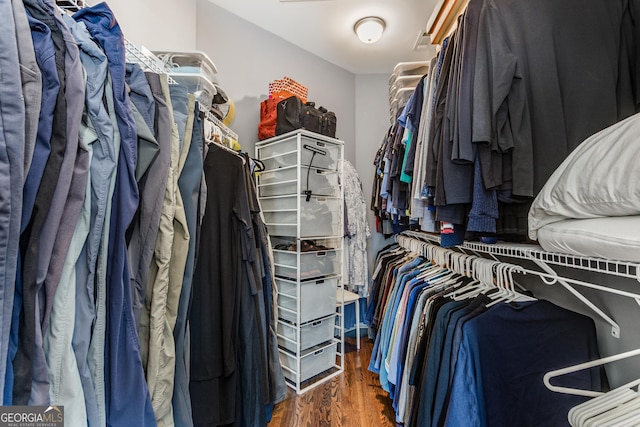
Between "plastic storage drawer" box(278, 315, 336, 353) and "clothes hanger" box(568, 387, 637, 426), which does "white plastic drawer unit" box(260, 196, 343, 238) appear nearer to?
"plastic storage drawer" box(278, 315, 336, 353)

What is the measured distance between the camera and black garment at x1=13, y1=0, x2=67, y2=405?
46 centimetres

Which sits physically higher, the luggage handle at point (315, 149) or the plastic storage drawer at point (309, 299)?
the luggage handle at point (315, 149)

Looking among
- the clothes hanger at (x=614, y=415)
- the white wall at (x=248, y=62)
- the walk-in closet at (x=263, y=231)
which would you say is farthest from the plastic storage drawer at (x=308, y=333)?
the clothes hanger at (x=614, y=415)

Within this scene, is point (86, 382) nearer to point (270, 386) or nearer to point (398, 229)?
point (270, 386)

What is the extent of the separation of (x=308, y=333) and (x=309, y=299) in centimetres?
23

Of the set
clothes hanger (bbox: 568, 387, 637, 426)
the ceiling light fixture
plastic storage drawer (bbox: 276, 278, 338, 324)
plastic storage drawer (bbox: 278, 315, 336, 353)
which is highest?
the ceiling light fixture

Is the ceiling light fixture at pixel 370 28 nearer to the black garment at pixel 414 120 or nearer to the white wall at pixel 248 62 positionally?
the white wall at pixel 248 62

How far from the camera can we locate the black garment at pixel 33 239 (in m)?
0.46

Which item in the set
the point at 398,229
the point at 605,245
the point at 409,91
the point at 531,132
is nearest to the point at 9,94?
the point at 605,245

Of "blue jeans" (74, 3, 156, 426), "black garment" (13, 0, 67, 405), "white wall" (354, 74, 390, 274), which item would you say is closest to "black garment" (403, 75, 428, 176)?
"blue jeans" (74, 3, 156, 426)

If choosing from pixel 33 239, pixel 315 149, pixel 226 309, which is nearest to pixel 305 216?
pixel 315 149

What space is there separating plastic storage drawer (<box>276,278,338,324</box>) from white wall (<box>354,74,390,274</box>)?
1.20 m

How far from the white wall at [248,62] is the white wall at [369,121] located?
46cm

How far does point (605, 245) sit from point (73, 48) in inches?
42.5
